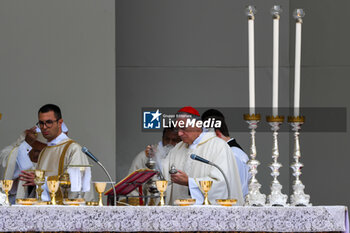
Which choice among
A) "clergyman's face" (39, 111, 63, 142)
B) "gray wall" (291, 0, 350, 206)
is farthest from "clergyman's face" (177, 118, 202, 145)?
"gray wall" (291, 0, 350, 206)

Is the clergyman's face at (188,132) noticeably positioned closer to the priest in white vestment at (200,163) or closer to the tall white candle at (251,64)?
the priest in white vestment at (200,163)

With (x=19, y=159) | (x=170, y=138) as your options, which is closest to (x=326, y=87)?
(x=170, y=138)

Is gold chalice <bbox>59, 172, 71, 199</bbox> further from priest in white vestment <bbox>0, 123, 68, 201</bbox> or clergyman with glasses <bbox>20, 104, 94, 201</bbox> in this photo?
priest in white vestment <bbox>0, 123, 68, 201</bbox>

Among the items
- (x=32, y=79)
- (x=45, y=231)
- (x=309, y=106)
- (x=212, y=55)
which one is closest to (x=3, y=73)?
(x=32, y=79)

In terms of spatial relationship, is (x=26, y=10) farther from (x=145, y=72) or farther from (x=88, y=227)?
(x=88, y=227)

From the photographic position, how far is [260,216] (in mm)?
4062

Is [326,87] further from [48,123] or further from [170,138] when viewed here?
[48,123]

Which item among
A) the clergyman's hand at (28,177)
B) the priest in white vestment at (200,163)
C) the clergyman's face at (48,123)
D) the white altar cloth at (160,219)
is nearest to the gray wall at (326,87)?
the priest in white vestment at (200,163)

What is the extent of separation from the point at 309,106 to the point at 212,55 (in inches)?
52.8

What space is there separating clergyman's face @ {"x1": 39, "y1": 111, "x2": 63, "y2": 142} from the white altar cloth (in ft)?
9.74

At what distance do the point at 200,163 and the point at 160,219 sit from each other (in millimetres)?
2546

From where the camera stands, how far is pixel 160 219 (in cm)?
405

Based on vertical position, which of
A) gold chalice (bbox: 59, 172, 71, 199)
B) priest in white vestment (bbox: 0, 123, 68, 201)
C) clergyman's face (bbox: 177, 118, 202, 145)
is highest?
clergyman's face (bbox: 177, 118, 202, 145)

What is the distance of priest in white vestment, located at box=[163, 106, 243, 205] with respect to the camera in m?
6.07
